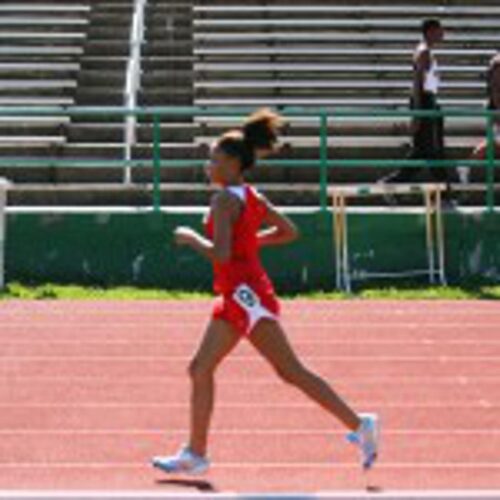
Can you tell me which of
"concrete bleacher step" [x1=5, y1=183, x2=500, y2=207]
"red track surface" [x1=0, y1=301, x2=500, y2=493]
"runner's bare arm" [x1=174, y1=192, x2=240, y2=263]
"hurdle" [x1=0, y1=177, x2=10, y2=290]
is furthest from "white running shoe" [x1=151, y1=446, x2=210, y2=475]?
"concrete bleacher step" [x1=5, y1=183, x2=500, y2=207]

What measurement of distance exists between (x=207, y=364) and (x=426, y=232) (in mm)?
7505

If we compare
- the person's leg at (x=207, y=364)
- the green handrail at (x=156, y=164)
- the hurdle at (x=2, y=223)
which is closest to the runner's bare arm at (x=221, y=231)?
the person's leg at (x=207, y=364)

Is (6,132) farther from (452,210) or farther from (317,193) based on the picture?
(452,210)

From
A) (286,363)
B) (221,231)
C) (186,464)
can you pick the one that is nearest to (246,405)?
(186,464)

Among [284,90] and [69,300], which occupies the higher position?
[284,90]

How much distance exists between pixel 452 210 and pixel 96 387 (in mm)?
5605

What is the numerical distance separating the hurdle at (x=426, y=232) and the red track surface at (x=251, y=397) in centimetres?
106

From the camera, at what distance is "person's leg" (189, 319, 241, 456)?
628 centimetres

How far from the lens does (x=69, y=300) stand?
1241cm

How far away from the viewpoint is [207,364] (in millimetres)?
6285

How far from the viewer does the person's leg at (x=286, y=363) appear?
20.5ft

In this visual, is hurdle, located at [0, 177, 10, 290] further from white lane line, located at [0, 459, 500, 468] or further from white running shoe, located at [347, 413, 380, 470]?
white running shoe, located at [347, 413, 380, 470]

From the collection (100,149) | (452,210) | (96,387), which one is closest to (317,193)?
(452,210)

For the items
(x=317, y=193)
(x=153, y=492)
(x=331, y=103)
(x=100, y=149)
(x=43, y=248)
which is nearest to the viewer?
(x=153, y=492)
